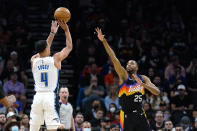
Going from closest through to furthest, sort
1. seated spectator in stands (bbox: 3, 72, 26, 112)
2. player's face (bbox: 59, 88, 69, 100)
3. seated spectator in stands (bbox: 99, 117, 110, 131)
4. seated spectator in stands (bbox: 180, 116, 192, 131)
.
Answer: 1. player's face (bbox: 59, 88, 69, 100)
2. seated spectator in stands (bbox: 99, 117, 110, 131)
3. seated spectator in stands (bbox: 180, 116, 192, 131)
4. seated spectator in stands (bbox: 3, 72, 26, 112)

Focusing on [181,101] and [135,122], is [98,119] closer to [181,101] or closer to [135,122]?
[181,101]

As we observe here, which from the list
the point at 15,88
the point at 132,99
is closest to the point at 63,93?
the point at 132,99

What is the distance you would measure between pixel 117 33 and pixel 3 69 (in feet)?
17.1

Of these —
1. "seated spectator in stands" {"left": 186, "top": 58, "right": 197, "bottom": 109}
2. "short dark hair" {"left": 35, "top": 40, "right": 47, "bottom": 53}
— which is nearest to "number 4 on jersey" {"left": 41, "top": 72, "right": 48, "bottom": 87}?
"short dark hair" {"left": 35, "top": 40, "right": 47, "bottom": 53}

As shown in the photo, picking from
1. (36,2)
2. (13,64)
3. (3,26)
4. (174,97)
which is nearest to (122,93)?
(174,97)

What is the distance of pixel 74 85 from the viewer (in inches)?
716

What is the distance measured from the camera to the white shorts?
31.0 feet

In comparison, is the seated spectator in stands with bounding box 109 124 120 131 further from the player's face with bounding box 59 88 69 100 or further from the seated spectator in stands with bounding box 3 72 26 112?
the seated spectator in stands with bounding box 3 72 26 112

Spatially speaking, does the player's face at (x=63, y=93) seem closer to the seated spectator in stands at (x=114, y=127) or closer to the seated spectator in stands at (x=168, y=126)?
the seated spectator in stands at (x=114, y=127)

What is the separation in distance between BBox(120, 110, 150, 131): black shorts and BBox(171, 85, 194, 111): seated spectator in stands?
17.7 ft

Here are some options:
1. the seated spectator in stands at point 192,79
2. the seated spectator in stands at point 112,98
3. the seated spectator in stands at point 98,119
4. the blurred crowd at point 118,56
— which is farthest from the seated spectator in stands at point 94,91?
the seated spectator in stands at point 192,79

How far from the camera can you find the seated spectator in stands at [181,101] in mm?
16281

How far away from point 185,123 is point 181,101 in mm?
1216

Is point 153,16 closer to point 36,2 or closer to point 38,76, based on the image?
point 36,2
